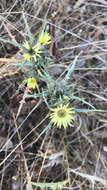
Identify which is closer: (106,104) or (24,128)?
(24,128)

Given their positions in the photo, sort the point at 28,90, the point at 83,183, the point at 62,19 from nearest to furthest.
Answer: the point at 28,90, the point at 83,183, the point at 62,19

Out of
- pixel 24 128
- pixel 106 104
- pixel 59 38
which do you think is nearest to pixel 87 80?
pixel 106 104

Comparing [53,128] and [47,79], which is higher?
[47,79]

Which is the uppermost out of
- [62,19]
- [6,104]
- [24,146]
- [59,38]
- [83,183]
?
[62,19]

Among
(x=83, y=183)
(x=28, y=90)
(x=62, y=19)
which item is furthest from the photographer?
(x=62, y=19)

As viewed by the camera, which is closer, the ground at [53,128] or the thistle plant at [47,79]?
the thistle plant at [47,79]

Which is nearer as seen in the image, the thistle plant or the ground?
the thistle plant

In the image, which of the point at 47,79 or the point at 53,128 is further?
the point at 53,128

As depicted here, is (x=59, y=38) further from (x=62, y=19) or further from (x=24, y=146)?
(x=24, y=146)
